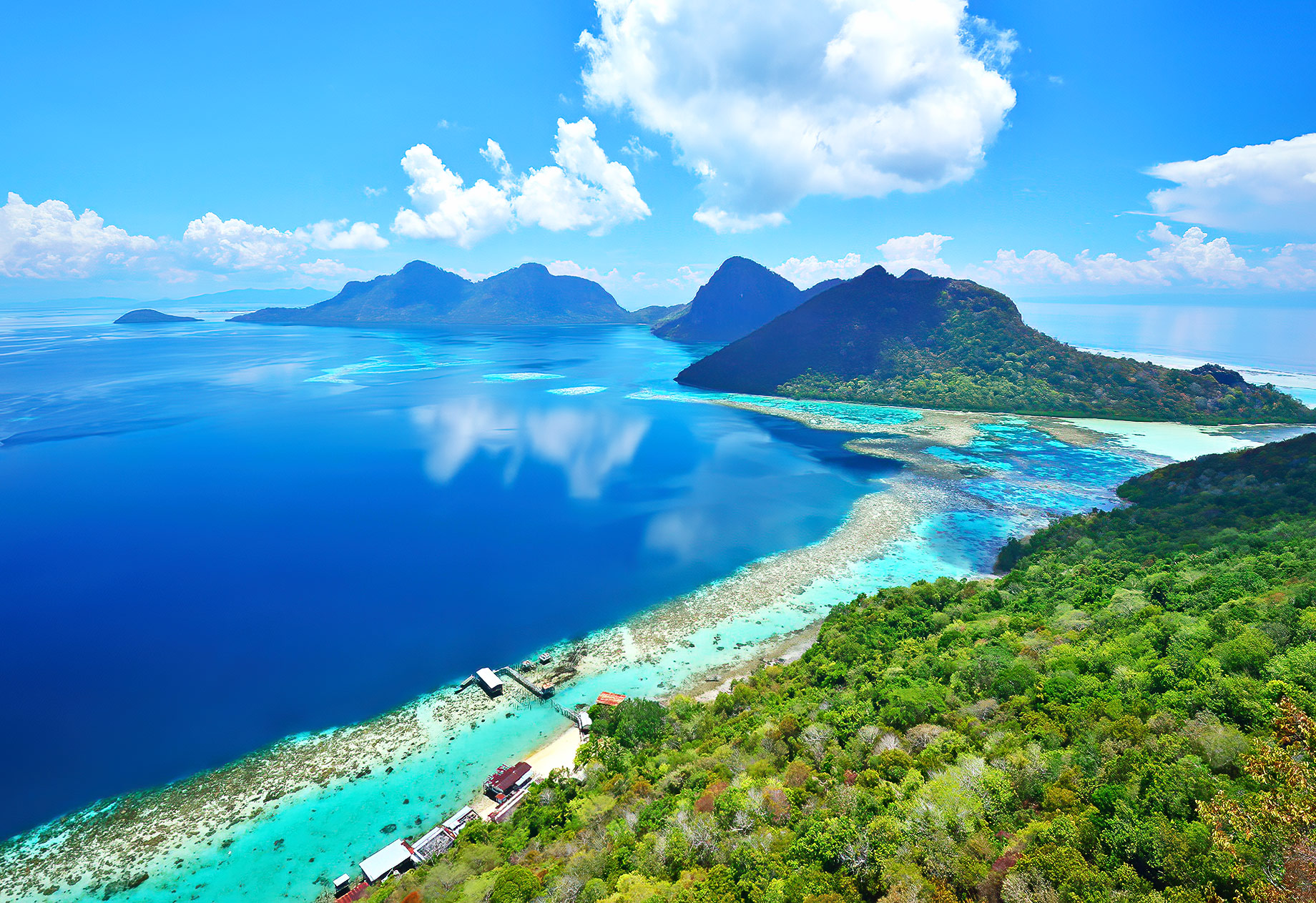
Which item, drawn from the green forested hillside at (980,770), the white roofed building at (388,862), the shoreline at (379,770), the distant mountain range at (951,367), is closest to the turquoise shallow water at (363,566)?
the shoreline at (379,770)

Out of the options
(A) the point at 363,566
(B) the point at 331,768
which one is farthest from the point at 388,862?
(A) the point at 363,566

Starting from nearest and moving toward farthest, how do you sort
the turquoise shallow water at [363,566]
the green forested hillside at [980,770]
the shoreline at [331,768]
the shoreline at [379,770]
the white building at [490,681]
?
the green forested hillside at [980,770] < the shoreline at [379,770] < the shoreline at [331,768] < the turquoise shallow water at [363,566] < the white building at [490,681]

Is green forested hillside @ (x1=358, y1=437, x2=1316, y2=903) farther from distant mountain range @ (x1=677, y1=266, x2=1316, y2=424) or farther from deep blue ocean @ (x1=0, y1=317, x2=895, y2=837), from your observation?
distant mountain range @ (x1=677, y1=266, x2=1316, y2=424)

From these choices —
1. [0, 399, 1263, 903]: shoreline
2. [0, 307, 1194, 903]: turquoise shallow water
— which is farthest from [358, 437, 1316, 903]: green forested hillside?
[0, 307, 1194, 903]: turquoise shallow water

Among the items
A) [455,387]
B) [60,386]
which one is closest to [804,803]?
[455,387]

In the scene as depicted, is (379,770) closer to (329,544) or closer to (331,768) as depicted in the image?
(331,768)

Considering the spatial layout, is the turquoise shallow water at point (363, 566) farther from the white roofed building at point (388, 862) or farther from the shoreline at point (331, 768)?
the white roofed building at point (388, 862)
